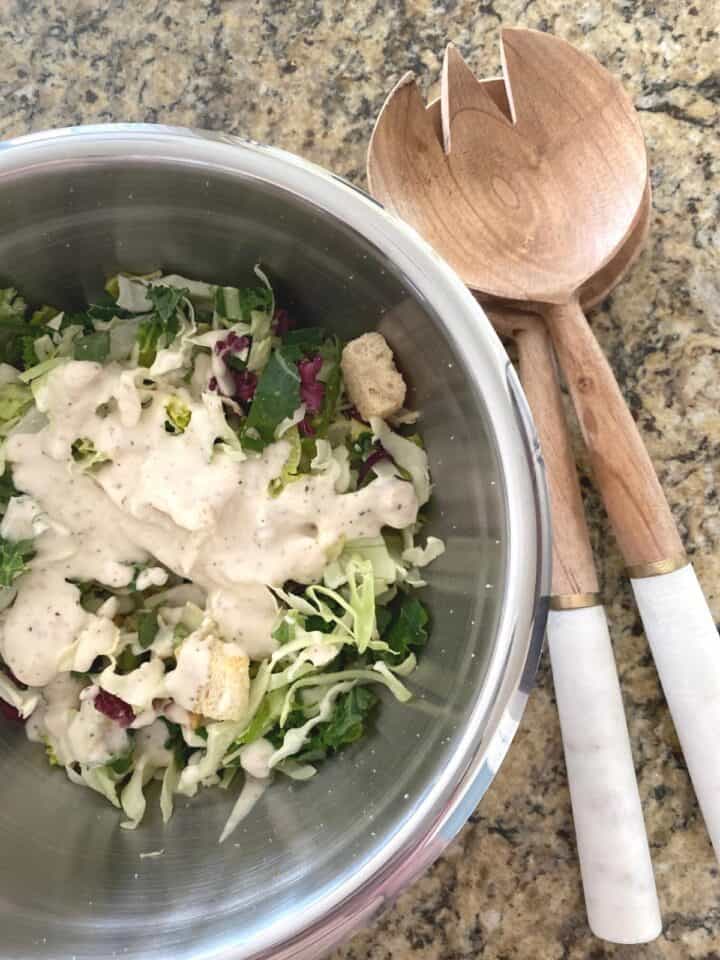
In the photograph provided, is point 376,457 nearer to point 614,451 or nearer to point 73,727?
point 614,451

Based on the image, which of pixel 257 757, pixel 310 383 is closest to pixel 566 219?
pixel 310 383

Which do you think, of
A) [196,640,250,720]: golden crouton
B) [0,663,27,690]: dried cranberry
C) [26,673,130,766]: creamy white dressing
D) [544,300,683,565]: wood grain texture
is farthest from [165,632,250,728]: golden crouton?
[544,300,683,565]: wood grain texture

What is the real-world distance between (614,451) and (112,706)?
674 mm

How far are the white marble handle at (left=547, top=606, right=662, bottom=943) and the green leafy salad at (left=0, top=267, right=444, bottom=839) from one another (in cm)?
19

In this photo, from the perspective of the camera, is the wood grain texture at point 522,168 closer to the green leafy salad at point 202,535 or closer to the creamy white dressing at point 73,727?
the green leafy salad at point 202,535

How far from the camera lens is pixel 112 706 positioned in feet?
3.59

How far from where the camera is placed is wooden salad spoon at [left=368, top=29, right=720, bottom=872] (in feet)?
3.50

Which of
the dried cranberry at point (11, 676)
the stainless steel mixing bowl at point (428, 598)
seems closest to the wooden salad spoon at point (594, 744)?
the stainless steel mixing bowl at point (428, 598)

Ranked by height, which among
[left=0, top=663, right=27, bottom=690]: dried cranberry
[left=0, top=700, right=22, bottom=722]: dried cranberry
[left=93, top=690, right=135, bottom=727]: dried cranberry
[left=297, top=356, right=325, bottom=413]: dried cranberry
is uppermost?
[left=297, top=356, right=325, bottom=413]: dried cranberry

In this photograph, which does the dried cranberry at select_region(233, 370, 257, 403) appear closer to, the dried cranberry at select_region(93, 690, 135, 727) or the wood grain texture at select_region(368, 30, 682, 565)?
Answer: the wood grain texture at select_region(368, 30, 682, 565)

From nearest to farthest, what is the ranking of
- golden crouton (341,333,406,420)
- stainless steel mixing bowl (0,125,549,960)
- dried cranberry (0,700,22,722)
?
stainless steel mixing bowl (0,125,549,960) → golden crouton (341,333,406,420) → dried cranberry (0,700,22,722)

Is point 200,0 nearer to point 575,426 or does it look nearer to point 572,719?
point 575,426

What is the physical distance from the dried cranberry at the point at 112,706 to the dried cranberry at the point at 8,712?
0.44ft

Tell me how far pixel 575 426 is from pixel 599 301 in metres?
0.16
